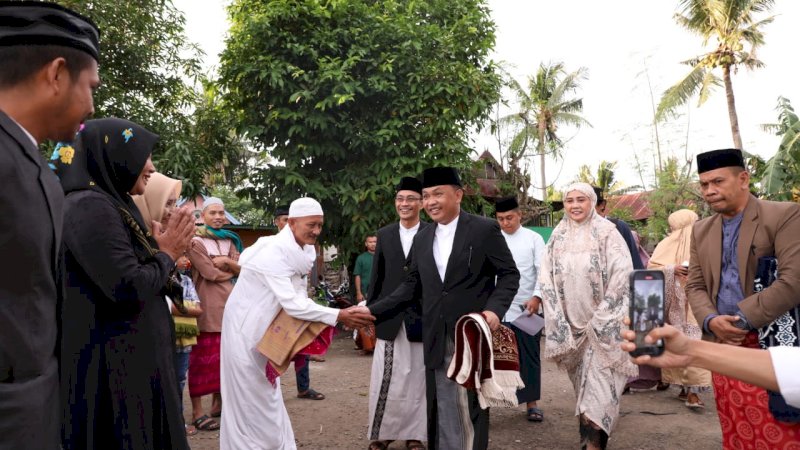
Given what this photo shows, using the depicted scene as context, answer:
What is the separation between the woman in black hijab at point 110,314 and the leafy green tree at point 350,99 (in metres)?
7.36

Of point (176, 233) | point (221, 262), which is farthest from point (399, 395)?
point (176, 233)

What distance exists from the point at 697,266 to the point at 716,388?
2.55 ft

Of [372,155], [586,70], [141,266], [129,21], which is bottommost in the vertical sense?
[141,266]

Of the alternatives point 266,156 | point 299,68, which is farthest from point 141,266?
point 266,156

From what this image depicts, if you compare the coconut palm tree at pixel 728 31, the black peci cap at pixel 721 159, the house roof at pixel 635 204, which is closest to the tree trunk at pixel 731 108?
the coconut palm tree at pixel 728 31

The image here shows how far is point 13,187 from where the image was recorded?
142cm

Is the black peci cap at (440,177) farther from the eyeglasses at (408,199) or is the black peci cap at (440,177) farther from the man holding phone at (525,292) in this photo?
the man holding phone at (525,292)

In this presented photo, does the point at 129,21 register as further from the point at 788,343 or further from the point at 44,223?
the point at 788,343

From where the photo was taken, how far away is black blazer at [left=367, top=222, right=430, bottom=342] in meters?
5.02

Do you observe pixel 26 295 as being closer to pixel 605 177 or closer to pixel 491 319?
pixel 491 319

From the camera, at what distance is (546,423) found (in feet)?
19.0

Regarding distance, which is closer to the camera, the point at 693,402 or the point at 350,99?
the point at 693,402

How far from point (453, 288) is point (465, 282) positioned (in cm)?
10

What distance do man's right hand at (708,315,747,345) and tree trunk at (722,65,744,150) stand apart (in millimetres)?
19315
